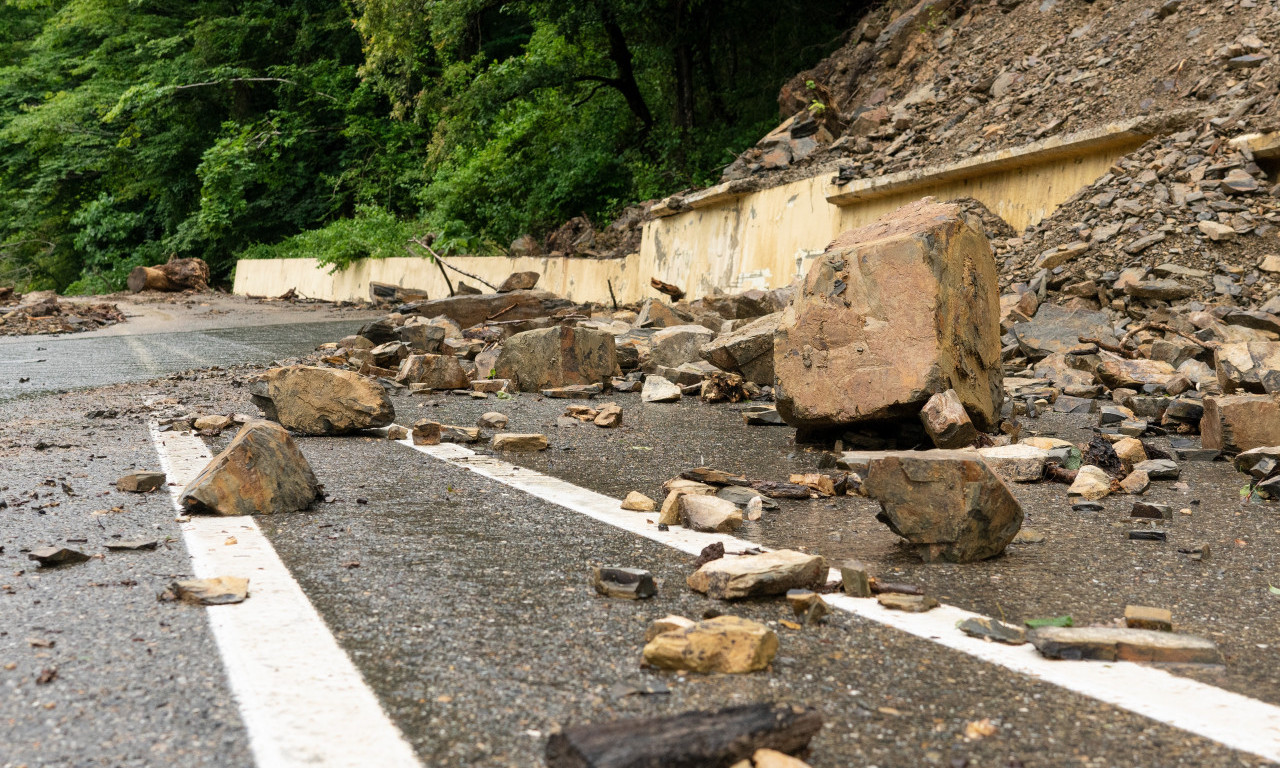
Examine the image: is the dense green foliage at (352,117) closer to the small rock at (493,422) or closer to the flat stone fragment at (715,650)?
the small rock at (493,422)

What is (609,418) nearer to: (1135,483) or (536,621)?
(1135,483)

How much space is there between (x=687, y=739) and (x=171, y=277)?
1202 inches

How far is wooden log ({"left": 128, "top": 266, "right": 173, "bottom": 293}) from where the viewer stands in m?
28.2

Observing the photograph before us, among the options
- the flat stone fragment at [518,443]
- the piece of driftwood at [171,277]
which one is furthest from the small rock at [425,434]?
the piece of driftwood at [171,277]

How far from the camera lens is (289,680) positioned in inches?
73.8

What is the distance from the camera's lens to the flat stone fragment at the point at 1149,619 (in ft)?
7.52

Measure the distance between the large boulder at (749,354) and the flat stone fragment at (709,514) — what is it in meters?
4.10

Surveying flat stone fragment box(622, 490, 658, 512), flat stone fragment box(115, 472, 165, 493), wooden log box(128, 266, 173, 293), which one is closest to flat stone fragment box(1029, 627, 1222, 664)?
flat stone fragment box(622, 490, 658, 512)

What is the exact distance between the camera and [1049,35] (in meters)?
12.6

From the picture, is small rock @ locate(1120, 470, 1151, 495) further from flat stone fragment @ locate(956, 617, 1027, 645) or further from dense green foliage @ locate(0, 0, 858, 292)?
dense green foliage @ locate(0, 0, 858, 292)

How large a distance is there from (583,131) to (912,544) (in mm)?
21102

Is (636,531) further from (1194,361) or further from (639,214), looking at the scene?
(639,214)

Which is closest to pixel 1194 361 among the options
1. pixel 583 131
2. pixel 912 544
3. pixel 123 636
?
pixel 912 544

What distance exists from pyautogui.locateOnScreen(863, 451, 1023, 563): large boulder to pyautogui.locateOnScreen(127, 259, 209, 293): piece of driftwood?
96.0ft
